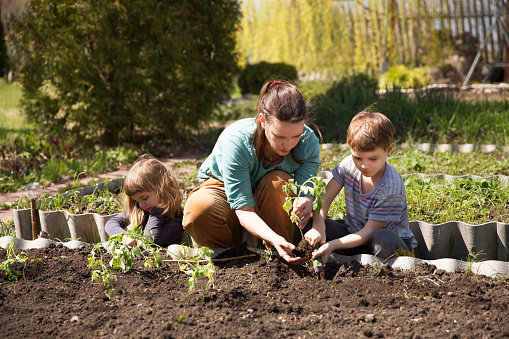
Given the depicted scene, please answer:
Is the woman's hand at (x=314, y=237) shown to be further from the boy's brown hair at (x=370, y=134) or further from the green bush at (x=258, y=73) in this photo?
the green bush at (x=258, y=73)

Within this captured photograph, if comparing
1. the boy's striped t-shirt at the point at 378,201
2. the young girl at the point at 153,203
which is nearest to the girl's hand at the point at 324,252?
the boy's striped t-shirt at the point at 378,201

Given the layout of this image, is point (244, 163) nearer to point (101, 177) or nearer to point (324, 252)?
point (324, 252)

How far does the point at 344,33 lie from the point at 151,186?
11277 millimetres

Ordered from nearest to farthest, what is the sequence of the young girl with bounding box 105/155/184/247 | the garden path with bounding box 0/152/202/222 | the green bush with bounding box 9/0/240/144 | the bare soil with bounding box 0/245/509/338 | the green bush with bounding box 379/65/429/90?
the bare soil with bounding box 0/245/509/338
the young girl with bounding box 105/155/184/247
the garden path with bounding box 0/152/202/222
the green bush with bounding box 9/0/240/144
the green bush with bounding box 379/65/429/90

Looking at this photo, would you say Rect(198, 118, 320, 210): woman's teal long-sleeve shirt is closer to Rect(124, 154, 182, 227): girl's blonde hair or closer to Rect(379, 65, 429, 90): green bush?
Rect(124, 154, 182, 227): girl's blonde hair

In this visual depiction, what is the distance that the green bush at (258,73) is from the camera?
1070 centimetres

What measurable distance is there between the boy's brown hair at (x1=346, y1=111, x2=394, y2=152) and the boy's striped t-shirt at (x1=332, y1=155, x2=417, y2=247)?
0.74 feet

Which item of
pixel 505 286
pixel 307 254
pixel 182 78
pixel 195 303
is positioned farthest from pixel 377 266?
pixel 182 78

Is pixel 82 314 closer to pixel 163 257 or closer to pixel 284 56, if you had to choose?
pixel 163 257

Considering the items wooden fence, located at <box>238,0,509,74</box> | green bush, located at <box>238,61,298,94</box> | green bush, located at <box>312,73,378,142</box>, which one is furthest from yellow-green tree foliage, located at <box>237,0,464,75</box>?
green bush, located at <box>312,73,378,142</box>

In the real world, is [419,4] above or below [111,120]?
above

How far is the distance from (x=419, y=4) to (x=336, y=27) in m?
2.38

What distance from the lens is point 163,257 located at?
8.74 ft

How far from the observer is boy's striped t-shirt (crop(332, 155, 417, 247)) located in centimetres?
251
